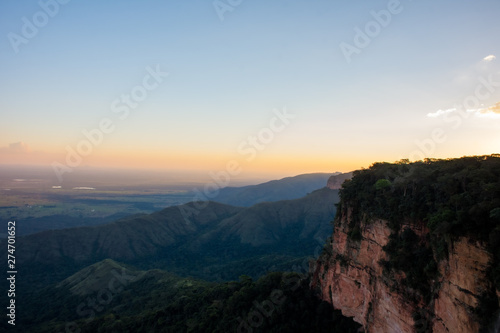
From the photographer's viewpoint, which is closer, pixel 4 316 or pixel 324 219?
pixel 4 316

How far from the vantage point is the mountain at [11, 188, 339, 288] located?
111 meters

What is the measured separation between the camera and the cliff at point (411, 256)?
1562cm

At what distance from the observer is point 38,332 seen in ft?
189

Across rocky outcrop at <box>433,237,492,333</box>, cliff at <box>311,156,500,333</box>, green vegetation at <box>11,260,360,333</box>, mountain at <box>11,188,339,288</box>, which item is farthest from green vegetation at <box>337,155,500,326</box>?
mountain at <box>11,188,339,288</box>

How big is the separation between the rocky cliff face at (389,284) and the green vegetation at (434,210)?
1.67ft

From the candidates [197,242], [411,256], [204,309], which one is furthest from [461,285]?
[197,242]

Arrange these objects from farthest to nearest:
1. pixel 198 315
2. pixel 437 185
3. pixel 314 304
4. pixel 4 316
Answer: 1. pixel 4 316
2. pixel 198 315
3. pixel 314 304
4. pixel 437 185

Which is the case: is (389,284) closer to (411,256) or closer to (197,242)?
(411,256)

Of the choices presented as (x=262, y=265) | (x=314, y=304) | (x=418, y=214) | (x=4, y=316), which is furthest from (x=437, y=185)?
(x=4, y=316)

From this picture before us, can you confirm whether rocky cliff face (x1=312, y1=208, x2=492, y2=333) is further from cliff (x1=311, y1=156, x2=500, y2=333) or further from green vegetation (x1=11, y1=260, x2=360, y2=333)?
green vegetation (x1=11, y1=260, x2=360, y2=333)

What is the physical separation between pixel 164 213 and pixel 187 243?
3189 centimetres

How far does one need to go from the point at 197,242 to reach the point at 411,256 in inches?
5365

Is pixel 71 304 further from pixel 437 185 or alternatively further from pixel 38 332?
pixel 437 185

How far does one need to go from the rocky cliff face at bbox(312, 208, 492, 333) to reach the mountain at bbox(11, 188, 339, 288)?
4951cm
